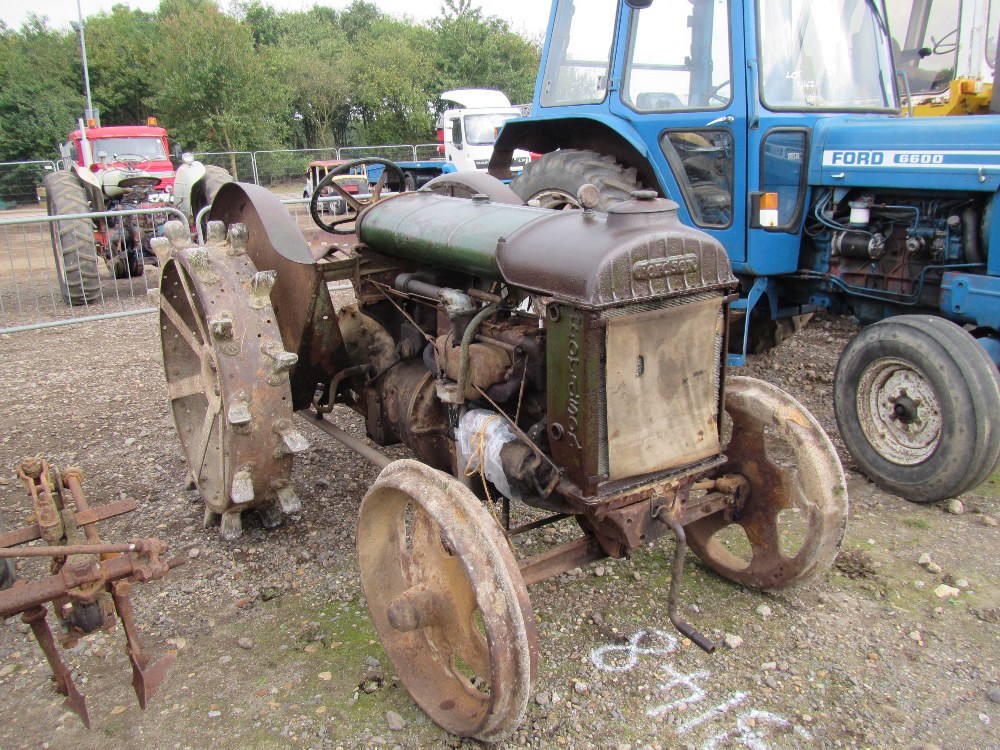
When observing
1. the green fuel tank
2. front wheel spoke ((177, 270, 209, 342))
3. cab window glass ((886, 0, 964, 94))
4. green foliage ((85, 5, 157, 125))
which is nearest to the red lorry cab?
front wheel spoke ((177, 270, 209, 342))

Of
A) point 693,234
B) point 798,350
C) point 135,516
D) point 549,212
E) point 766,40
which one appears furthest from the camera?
point 798,350

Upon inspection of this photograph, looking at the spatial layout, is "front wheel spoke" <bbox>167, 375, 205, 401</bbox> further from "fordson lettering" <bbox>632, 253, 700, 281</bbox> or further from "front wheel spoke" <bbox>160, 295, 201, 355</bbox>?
"fordson lettering" <bbox>632, 253, 700, 281</bbox>

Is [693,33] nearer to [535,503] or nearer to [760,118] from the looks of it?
[760,118]

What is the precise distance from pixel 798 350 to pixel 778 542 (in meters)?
3.34

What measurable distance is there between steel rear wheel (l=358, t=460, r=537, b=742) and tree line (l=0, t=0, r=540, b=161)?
2607 centimetres

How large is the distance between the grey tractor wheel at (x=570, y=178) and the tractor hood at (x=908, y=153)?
1024 mm

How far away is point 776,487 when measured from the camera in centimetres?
271

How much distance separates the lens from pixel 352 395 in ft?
12.0

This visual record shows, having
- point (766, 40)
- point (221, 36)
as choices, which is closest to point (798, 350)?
point (766, 40)

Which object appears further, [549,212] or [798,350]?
[798,350]

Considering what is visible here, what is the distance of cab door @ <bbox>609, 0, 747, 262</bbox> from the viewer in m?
4.20

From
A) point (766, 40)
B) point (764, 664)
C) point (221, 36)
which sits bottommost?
point (764, 664)

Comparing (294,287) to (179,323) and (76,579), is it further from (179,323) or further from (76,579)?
(76,579)

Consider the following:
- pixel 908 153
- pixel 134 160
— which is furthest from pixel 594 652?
pixel 134 160
